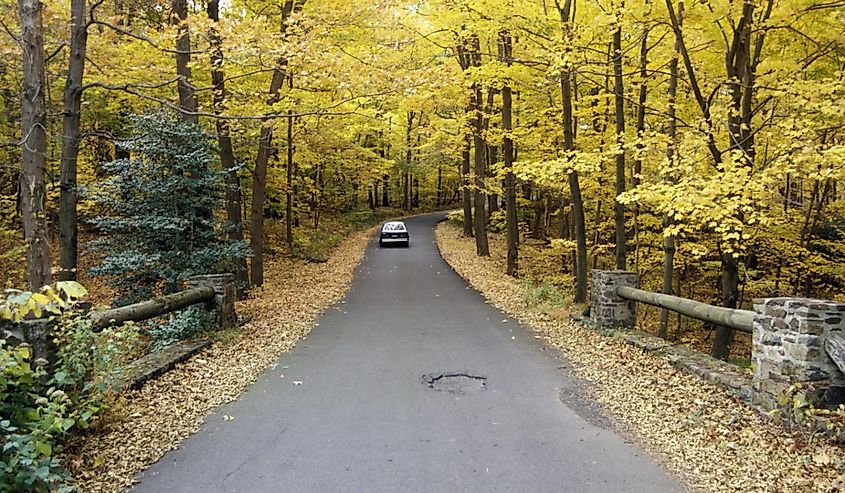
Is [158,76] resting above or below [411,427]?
above

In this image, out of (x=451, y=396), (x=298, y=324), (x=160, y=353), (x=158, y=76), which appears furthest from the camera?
(x=158, y=76)

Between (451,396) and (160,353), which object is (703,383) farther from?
(160,353)

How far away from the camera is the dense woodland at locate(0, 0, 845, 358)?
8.28 meters

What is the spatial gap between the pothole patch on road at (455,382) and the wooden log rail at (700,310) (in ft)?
10.4

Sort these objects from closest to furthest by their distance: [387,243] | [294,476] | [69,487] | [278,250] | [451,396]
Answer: [69,487]
[294,476]
[451,396]
[278,250]
[387,243]

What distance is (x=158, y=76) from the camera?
12.2 m

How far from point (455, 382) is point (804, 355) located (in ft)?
12.3

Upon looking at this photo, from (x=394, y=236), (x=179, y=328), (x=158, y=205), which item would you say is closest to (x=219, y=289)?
(x=179, y=328)

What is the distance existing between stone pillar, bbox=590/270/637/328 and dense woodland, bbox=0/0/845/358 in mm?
1087

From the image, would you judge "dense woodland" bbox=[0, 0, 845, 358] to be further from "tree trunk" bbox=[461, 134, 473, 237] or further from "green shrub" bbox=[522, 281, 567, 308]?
→ "tree trunk" bbox=[461, 134, 473, 237]

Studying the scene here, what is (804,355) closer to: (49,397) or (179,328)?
(49,397)

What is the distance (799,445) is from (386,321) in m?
7.14

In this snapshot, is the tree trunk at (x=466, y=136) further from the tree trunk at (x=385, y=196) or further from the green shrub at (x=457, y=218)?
the tree trunk at (x=385, y=196)

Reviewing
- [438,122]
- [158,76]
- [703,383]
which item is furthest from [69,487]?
[438,122]
